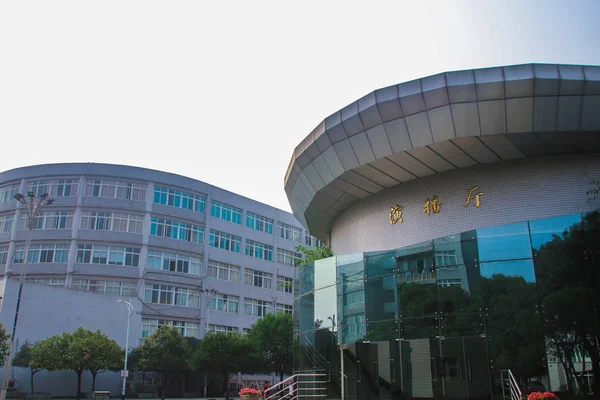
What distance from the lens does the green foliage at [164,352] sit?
4481 centimetres

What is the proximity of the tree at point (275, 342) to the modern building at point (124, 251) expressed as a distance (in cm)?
1176

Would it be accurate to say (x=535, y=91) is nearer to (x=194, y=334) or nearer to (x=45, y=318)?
(x=45, y=318)

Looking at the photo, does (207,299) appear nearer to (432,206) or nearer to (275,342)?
(275,342)

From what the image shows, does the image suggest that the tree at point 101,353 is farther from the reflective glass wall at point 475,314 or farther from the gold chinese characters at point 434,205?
the gold chinese characters at point 434,205

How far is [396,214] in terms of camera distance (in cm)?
1944

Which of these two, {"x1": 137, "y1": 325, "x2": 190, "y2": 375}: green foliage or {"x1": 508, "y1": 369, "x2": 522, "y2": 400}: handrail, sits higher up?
{"x1": 137, "y1": 325, "x2": 190, "y2": 375}: green foliage

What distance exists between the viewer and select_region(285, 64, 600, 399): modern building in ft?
47.7

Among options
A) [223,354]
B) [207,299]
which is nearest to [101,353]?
[223,354]

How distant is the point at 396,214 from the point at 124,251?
3879 centimetres

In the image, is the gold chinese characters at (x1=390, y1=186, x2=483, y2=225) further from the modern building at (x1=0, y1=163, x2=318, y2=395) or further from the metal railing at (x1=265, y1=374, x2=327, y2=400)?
the modern building at (x1=0, y1=163, x2=318, y2=395)

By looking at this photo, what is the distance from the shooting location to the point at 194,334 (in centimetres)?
5481

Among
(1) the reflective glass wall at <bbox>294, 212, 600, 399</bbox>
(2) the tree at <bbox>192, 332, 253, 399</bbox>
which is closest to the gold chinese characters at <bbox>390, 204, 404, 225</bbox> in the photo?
(1) the reflective glass wall at <bbox>294, 212, 600, 399</bbox>

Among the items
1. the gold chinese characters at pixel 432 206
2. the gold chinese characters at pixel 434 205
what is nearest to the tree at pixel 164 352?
the gold chinese characters at pixel 434 205

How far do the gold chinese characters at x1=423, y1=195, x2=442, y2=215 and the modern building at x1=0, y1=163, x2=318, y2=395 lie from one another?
36647 millimetres
